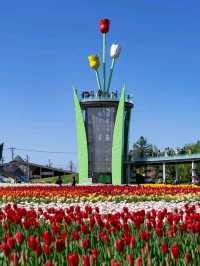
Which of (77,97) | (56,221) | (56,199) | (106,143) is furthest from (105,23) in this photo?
(56,221)

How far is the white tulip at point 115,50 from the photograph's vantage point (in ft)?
187

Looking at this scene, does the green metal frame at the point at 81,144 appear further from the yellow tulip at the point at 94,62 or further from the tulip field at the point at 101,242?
the tulip field at the point at 101,242

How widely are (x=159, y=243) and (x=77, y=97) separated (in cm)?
4789

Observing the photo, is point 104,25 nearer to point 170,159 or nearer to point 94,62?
point 94,62

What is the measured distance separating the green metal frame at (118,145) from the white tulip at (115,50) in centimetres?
687

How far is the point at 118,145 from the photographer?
177 ft

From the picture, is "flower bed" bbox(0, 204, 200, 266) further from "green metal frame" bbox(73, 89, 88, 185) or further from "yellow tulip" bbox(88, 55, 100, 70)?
"yellow tulip" bbox(88, 55, 100, 70)

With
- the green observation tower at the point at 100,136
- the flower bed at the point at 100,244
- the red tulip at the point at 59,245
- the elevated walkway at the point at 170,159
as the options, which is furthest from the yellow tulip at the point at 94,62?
the red tulip at the point at 59,245

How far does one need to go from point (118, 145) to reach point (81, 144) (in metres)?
4.04

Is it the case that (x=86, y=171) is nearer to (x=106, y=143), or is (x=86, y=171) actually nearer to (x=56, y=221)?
(x=106, y=143)

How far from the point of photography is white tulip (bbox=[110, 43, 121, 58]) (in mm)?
56953

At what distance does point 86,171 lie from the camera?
5622 centimetres

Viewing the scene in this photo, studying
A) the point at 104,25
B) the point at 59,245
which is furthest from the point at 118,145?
the point at 59,245

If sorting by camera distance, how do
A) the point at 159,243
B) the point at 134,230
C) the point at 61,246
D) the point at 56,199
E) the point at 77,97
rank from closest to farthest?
the point at 61,246
the point at 159,243
the point at 134,230
the point at 56,199
the point at 77,97
